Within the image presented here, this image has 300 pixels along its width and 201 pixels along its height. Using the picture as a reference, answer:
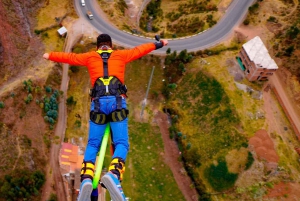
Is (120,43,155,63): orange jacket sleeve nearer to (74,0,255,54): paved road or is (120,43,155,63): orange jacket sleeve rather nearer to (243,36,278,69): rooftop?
(74,0,255,54): paved road

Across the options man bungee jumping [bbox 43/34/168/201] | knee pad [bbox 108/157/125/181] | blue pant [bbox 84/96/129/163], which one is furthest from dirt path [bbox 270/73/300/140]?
knee pad [bbox 108/157/125/181]

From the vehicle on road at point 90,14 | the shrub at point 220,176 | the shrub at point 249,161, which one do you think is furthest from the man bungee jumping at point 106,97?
the vehicle on road at point 90,14

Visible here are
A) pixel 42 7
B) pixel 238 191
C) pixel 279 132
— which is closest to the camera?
pixel 238 191

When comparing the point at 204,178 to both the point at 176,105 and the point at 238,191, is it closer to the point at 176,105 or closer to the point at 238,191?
the point at 238,191

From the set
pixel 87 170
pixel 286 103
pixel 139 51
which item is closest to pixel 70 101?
pixel 139 51

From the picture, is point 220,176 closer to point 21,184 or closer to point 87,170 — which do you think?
point 21,184

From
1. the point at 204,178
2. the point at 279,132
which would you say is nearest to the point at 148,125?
the point at 204,178
